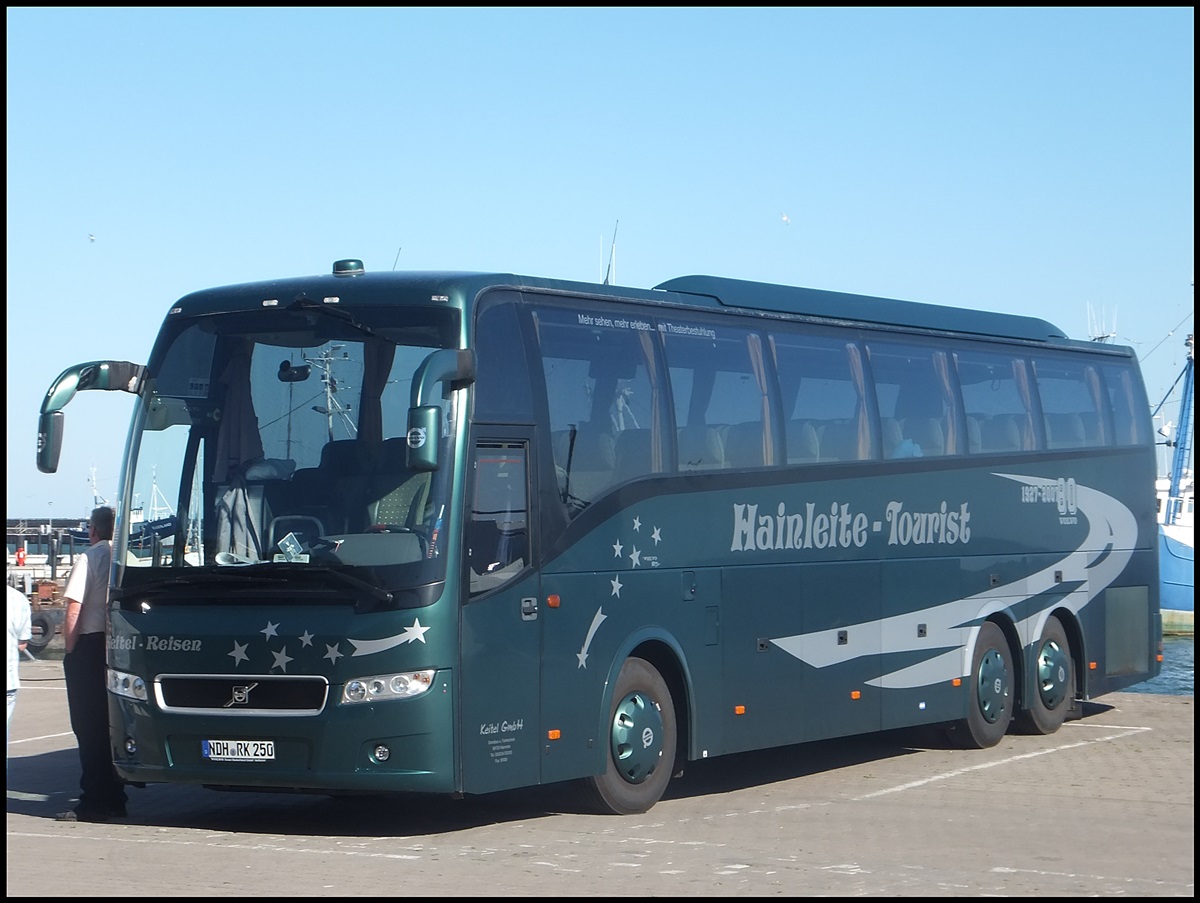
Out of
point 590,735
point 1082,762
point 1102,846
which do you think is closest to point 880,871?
A: point 1102,846

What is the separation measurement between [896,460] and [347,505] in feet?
20.9

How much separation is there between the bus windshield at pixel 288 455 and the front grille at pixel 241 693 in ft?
1.85

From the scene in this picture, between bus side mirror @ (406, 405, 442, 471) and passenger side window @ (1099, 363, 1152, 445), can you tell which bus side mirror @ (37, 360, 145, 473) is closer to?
bus side mirror @ (406, 405, 442, 471)

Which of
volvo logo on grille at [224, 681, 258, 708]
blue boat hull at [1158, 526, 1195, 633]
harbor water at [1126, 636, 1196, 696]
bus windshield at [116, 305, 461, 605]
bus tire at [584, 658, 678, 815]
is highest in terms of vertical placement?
bus windshield at [116, 305, 461, 605]

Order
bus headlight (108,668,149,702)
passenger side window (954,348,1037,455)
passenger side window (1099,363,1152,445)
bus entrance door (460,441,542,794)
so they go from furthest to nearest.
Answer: passenger side window (1099,363,1152,445), passenger side window (954,348,1037,455), bus headlight (108,668,149,702), bus entrance door (460,441,542,794)

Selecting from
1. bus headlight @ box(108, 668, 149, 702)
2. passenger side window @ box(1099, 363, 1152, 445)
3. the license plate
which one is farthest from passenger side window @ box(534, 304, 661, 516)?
passenger side window @ box(1099, 363, 1152, 445)

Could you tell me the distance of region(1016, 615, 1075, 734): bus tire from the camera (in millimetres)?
18219

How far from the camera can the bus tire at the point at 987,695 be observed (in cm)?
1722

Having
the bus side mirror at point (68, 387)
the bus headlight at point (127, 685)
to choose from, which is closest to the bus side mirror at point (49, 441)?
the bus side mirror at point (68, 387)

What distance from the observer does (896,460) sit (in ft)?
52.4

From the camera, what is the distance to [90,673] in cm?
1304

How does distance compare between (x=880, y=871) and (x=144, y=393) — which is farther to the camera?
(x=144, y=393)

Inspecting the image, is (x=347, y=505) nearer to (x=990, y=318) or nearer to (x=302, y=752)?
(x=302, y=752)

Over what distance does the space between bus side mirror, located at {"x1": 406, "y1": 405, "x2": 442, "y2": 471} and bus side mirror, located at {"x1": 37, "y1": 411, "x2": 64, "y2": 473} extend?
2.56 m
